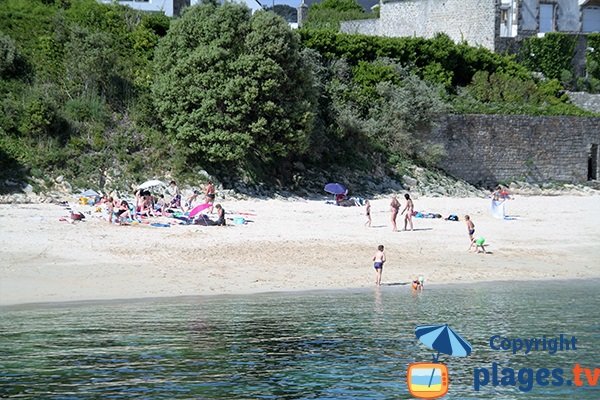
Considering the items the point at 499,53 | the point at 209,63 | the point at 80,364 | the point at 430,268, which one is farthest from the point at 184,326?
the point at 499,53

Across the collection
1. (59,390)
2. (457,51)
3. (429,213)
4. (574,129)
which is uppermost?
(457,51)

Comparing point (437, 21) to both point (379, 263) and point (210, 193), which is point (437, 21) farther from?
point (379, 263)

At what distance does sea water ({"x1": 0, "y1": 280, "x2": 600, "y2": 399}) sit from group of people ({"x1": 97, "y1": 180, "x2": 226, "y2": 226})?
6.20 meters

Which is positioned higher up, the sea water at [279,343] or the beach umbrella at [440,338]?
the beach umbrella at [440,338]

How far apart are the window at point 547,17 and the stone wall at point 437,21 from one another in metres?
3.87

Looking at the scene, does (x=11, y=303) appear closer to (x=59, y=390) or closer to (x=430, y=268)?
(x=59, y=390)

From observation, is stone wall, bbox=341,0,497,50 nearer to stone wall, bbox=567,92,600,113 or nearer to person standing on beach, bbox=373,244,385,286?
stone wall, bbox=567,92,600,113

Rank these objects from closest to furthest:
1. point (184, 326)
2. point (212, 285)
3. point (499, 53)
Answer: point (184, 326)
point (212, 285)
point (499, 53)

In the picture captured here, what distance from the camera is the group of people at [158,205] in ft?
76.7

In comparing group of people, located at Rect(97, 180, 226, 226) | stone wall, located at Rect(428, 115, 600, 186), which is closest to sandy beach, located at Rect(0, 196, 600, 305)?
group of people, located at Rect(97, 180, 226, 226)

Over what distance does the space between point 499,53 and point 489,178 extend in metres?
10.3

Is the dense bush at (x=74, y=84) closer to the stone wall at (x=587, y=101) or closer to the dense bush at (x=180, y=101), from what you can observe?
the dense bush at (x=180, y=101)

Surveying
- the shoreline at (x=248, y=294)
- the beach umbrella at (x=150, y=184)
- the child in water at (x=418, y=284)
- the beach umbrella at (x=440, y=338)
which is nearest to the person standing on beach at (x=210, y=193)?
the beach umbrella at (x=150, y=184)

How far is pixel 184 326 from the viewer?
1540 centimetres
